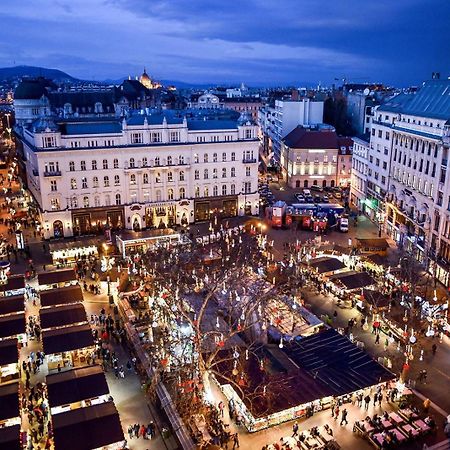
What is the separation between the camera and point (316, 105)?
4336 inches

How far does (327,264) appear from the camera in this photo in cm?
4988

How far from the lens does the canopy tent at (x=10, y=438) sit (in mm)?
25344

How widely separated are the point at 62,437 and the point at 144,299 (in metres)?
19.7

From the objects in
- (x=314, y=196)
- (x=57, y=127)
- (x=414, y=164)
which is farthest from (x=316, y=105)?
(x=57, y=127)

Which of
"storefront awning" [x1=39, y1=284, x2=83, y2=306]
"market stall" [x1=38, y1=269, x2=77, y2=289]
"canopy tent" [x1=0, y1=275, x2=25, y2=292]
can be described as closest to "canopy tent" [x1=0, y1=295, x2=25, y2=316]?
"storefront awning" [x1=39, y1=284, x2=83, y2=306]

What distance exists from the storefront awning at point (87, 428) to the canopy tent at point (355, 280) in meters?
25.5

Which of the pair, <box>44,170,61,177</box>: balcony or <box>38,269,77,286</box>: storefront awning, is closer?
<box>38,269,77,286</box>: storefront awning

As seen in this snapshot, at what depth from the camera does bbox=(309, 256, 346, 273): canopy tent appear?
161 ft

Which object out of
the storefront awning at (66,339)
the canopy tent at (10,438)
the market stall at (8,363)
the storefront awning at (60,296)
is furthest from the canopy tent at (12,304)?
the canopy tent at (10,438)

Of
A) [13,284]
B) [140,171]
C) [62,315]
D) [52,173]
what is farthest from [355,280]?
[52,173]

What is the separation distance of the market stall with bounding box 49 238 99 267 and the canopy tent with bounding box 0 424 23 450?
29587 mm

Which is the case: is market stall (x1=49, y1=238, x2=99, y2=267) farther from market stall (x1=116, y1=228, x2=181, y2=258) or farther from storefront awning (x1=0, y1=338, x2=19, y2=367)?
storefront awning (x1=0, y1=338, x2=19, y2=367)

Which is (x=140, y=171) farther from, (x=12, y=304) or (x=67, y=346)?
(x=67, y=346)

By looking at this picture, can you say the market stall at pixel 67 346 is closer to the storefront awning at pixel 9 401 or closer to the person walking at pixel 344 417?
the storefront awning at pixel 9 401
